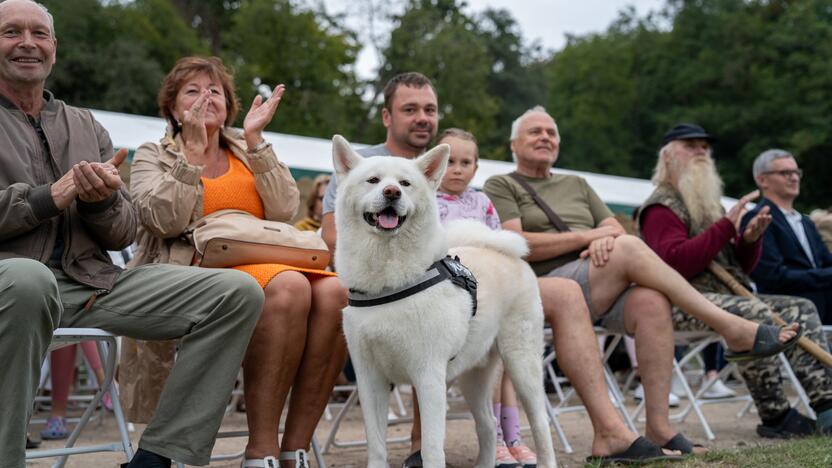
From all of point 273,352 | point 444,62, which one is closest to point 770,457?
point 273,352

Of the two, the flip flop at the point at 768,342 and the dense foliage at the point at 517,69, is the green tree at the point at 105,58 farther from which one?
the flip flop at the point at 768,342

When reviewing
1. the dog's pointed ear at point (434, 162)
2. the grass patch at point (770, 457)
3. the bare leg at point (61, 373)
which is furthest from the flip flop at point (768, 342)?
the bare leg at point (61, 373)

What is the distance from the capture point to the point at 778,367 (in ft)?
18.0

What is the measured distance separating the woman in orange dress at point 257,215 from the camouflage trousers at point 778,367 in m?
2.49

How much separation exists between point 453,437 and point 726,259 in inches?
85.7

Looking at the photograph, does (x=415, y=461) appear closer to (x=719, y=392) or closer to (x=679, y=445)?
(x=679, y=445)

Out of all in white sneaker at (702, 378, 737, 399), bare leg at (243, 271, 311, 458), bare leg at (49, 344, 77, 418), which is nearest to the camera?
bare leg at (243, 271, 311, 458)

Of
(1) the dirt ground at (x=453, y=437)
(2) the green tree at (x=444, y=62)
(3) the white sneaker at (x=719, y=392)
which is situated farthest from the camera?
(2) the green tree at (x=444, y=62)

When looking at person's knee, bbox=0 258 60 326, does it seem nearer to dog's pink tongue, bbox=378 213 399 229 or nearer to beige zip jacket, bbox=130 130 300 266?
beige zip jacket, bbox=130 130 300 266

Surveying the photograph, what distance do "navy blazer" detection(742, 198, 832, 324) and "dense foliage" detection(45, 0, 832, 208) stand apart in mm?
20305

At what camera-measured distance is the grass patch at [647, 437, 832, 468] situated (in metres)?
3.85

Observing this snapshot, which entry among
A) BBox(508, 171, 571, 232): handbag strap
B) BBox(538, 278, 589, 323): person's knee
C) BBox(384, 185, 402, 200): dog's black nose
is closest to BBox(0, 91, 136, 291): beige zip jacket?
BBox(384, 185, 402, 200): dog's black nose

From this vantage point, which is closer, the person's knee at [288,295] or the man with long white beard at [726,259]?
the person's knee at [288,295]

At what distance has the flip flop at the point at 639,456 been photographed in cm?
399
